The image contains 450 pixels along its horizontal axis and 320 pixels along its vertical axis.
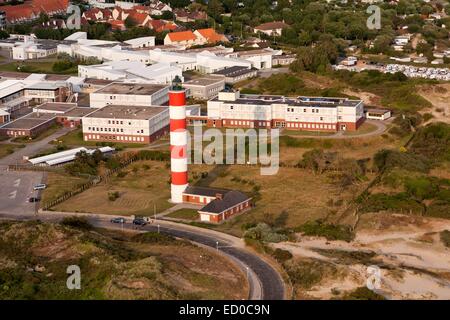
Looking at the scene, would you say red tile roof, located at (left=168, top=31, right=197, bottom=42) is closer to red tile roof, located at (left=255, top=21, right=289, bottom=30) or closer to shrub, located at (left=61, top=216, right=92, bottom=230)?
red tile roof, located at (left=255, top=21, right=289, bottom=30)

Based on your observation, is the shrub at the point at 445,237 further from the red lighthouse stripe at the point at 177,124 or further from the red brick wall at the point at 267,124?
the red brick wall at the point at 267,124

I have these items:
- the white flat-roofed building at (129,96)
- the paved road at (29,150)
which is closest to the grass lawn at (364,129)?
the white flat-roofed building at (129,96)

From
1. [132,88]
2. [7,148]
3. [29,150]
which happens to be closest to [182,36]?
[132,88]

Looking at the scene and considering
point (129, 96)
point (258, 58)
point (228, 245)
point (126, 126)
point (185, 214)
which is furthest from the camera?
point (258, 58)

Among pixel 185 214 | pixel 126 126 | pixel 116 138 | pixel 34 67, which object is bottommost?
pixel 185 214

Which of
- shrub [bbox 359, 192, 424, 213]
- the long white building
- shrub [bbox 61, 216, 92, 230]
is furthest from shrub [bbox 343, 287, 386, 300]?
the long white building

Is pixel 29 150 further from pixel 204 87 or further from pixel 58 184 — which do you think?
pixel 204 87
